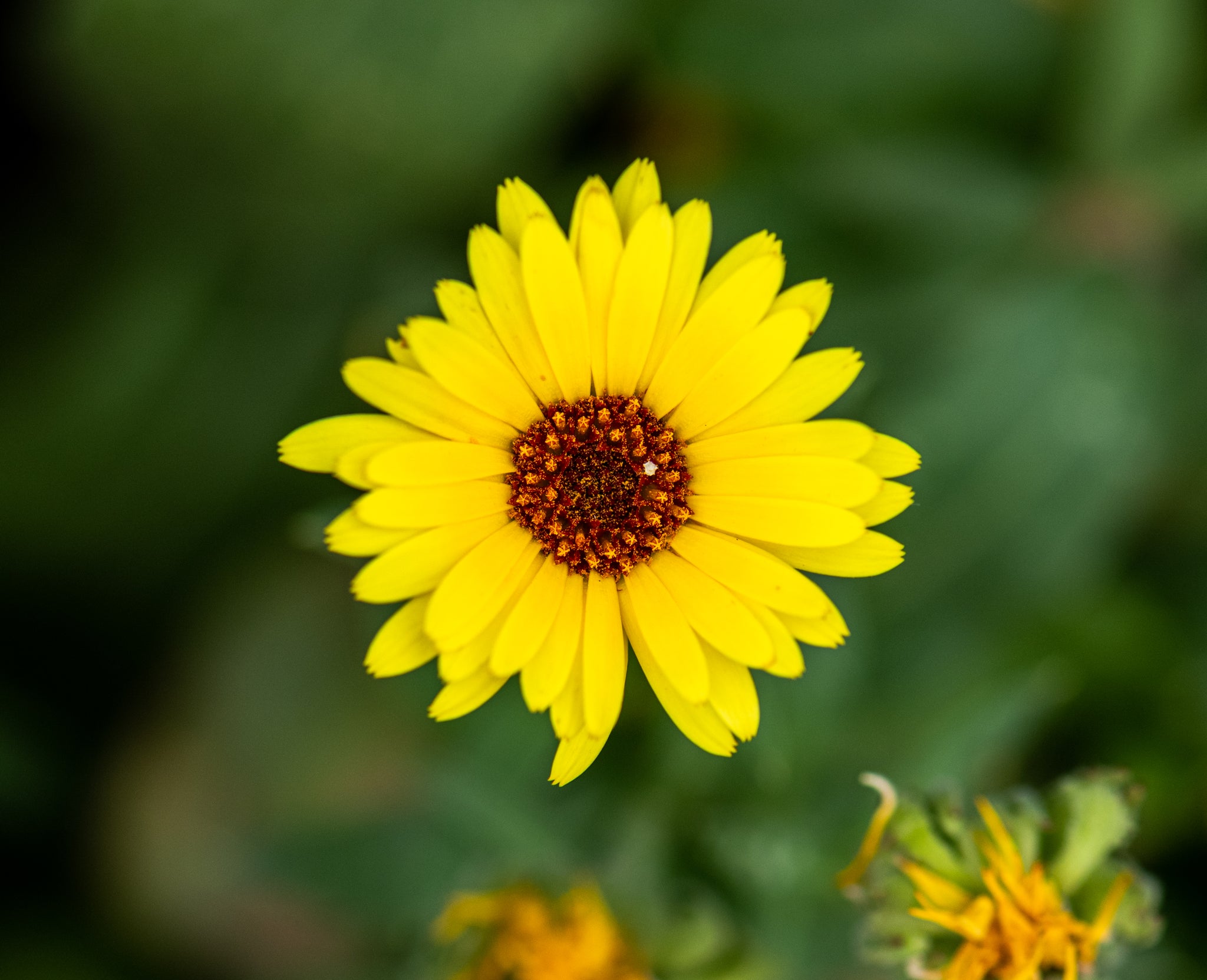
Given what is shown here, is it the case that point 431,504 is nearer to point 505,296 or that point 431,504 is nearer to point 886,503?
point 505,296

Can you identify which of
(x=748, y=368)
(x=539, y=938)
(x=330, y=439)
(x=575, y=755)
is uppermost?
(x=748, y=368)

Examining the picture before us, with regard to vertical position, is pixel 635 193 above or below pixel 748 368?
above

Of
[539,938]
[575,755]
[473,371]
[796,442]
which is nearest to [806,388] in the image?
[796,442]

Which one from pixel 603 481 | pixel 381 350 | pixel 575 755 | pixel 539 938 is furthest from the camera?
pixel 381 350

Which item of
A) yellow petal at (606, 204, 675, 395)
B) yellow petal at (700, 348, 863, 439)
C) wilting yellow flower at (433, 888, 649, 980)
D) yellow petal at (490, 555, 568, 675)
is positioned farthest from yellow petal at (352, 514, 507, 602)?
wilting yellow flower at (433, 888, 649, 980)

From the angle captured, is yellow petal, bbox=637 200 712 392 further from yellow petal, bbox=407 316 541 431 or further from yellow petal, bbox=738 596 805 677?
yellow petal, bbox=738 596 805 677
